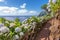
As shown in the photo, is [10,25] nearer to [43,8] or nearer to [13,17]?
[13,17]

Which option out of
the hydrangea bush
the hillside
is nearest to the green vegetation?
the hydrangea bush

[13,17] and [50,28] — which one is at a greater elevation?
[13,17]

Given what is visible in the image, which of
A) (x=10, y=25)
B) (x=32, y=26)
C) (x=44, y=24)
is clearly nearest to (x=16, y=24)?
(x=10, y=25)

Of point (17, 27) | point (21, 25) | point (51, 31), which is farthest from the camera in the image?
point (21, 25)

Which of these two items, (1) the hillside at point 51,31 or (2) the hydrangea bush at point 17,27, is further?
(2) the hydrangea bush at point 17,27

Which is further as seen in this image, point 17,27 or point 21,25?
point 21,25

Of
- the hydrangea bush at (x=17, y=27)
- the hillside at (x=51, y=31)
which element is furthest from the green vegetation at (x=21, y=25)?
the hillside at (x=51, y=31)

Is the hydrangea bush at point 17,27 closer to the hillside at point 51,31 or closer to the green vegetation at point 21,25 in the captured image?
the green vegetation at point 21,25

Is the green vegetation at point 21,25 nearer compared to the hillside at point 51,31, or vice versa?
the hillside at point 51,31

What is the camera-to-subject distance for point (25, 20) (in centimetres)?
290

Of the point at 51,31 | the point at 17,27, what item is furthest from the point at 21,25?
the point at 51,31

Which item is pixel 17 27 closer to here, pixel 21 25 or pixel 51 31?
pixel 21 25

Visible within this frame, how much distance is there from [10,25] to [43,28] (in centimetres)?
58

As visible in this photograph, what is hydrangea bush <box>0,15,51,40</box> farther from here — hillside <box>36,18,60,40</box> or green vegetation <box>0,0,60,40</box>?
hillside <box>36,18,60,40</box>
